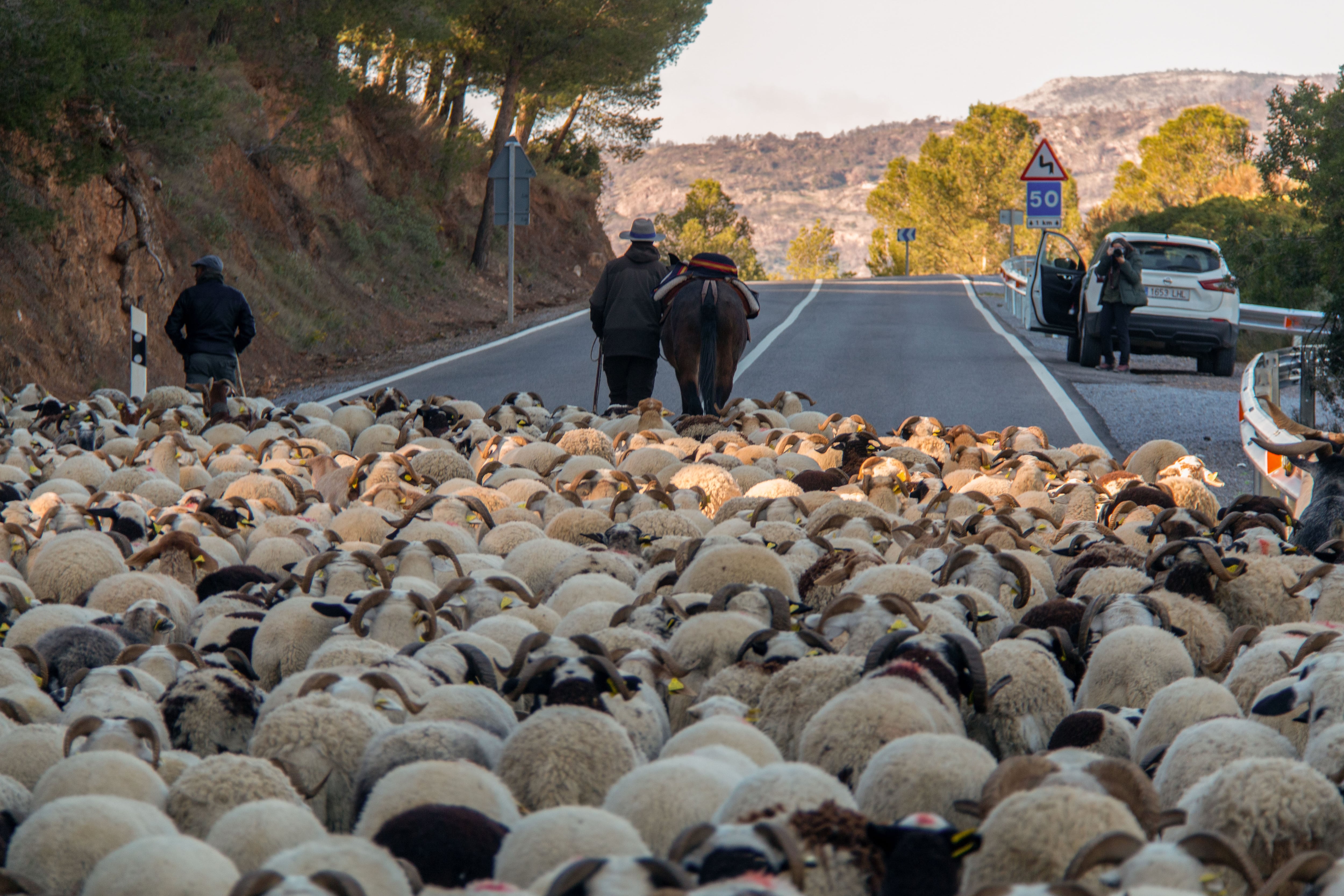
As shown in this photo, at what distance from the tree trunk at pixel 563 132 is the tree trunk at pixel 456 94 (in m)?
5.56

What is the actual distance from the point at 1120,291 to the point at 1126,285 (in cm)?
10

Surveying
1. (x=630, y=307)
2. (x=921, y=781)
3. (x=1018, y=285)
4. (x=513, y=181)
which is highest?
(x=513, y=181)

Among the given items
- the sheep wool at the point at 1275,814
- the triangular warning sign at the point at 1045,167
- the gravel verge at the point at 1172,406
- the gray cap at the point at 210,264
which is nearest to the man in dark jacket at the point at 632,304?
the gray cap at the point at 210,264

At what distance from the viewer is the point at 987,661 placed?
3.99 meters

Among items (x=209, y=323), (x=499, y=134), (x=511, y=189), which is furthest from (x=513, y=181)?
(x=209, y=323)

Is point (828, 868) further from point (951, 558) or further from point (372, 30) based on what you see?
point (372, 30)

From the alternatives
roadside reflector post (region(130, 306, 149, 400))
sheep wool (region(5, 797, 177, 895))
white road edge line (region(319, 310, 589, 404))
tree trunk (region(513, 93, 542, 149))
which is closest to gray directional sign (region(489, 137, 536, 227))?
white road edge line (region(319, 310, 589, 404))

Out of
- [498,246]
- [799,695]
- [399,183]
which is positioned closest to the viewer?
[799,695]

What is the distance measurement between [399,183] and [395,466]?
80.2 feet

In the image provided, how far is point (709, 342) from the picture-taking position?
1120 cm

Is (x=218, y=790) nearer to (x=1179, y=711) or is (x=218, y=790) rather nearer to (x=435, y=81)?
(x=1179, y=711)

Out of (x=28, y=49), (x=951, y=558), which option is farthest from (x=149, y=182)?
(x=951, y=558)

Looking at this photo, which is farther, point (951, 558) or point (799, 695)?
point (951, 558)

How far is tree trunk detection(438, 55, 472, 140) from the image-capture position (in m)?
32.3
